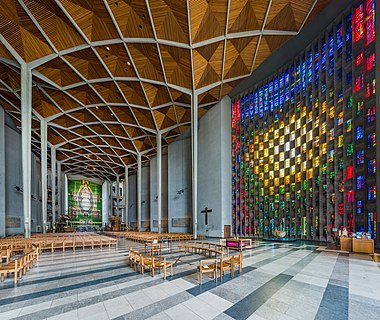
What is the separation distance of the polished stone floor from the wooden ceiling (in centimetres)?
1412

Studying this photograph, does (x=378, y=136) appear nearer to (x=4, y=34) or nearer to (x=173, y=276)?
(x=173, y=276)

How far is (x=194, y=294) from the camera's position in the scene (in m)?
4.99

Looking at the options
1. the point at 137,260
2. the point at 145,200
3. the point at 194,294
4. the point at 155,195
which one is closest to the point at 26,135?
the point at 137,260

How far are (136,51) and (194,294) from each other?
17006mm

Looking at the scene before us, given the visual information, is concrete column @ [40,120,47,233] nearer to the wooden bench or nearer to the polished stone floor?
the polished stone floor

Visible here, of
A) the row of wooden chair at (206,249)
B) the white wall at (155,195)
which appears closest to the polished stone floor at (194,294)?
the row of wooden chair at (206,249)

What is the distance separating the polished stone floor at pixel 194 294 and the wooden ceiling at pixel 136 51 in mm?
14120

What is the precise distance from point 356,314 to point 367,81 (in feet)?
45.4

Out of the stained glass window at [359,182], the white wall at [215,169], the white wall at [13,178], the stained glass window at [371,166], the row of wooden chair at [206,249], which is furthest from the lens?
the white wall at [13,178]

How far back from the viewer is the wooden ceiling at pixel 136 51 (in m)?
14.2

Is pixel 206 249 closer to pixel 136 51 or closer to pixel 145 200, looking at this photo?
pixel 136 51

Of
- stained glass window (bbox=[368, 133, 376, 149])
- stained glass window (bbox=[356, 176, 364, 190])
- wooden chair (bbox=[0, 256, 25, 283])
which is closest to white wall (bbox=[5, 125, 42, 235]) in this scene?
wooden chair (bbox=[0, 256, 25, 283])

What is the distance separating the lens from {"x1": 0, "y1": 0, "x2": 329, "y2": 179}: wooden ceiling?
46.5 ft

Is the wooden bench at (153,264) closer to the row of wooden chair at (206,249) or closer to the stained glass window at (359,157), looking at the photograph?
the row of wooden chair at (206,249)
